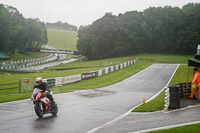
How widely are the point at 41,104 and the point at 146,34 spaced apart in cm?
8563

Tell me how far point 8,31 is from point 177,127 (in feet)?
339

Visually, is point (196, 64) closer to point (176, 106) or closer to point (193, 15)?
point (176, 106)

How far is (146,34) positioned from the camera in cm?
9675

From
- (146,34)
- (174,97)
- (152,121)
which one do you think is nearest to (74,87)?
(174,97)

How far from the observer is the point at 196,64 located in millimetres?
19625

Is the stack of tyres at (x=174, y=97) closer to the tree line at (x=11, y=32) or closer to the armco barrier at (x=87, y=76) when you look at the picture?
the armco barrier at (x=87, y=76)

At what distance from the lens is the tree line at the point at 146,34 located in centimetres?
9350

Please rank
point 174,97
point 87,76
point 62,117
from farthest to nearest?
1. point 87,76
2. point 174,97
3. point 62,117

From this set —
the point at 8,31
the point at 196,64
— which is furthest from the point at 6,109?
the point at 8,31

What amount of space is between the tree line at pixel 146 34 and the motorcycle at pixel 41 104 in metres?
81.9

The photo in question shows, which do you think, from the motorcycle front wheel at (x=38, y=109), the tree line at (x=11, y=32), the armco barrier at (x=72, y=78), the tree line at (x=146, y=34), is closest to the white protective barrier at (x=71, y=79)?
the armco barrier at (x=72, y=78)

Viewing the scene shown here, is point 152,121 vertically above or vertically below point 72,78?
above

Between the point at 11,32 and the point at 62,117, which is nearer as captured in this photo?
the point at 62,117

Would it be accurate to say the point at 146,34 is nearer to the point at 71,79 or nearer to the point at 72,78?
the point at 72,78
